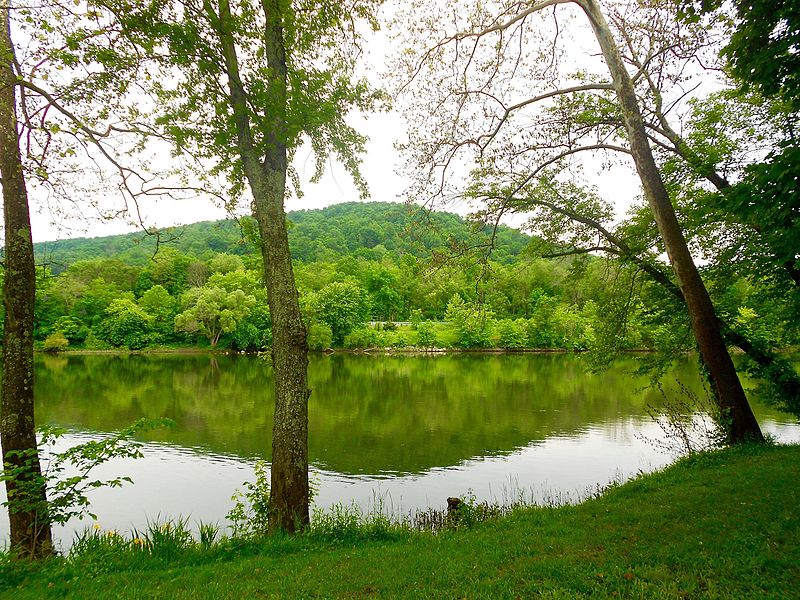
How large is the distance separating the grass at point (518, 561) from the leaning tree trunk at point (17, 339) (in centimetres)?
76

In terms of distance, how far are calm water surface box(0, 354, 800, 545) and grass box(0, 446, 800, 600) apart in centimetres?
330

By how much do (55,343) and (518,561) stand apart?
62614mm

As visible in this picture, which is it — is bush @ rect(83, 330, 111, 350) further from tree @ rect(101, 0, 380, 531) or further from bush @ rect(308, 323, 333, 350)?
tree @ rect(101, 0, 380, 531)

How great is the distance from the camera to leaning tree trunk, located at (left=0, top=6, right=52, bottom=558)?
200 inches

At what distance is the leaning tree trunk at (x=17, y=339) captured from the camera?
5082 mm

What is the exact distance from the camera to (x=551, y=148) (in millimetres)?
9570

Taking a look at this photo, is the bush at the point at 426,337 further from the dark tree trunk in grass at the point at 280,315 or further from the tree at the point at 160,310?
the dark tree trunk in grass at the point at 280,315

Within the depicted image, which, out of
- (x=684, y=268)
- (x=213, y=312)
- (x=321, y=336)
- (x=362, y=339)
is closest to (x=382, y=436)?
(x=684, y=268)

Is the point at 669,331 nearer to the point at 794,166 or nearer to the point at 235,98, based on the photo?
the point at 794,166

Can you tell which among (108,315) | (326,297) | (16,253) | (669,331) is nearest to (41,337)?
(108,315)

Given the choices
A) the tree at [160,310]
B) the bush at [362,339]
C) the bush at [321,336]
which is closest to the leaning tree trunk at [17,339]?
the bush at [321,336]

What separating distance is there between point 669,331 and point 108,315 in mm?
64430

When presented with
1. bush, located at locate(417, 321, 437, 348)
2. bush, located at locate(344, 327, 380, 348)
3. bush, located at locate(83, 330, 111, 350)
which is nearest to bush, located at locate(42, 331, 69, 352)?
bush, located at locate(83, 330, 111, 350)

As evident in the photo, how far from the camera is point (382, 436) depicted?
15.6m
